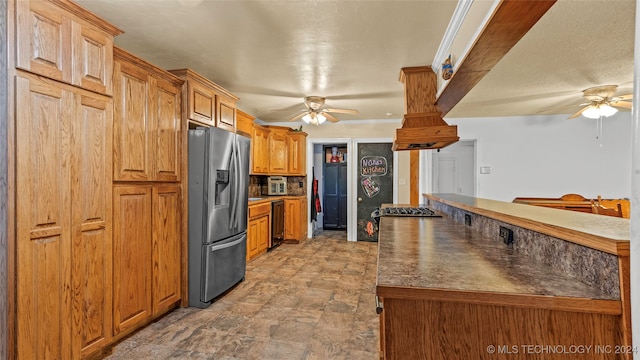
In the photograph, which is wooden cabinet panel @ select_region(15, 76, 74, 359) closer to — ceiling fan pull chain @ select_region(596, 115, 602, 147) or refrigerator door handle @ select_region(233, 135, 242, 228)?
refrigerator door handle @ select_region(233, 135, 242, 228)

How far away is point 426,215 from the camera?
2.59 metres

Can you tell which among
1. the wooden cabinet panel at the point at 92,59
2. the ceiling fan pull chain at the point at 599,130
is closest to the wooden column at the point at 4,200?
the wooden cabinet panel at the point at 92,59

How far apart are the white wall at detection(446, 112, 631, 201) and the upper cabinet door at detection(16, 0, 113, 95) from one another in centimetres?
498

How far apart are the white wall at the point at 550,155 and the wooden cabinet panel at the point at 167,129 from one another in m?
4.45

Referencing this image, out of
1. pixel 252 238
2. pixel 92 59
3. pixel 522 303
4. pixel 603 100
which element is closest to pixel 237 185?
pixel 252 238

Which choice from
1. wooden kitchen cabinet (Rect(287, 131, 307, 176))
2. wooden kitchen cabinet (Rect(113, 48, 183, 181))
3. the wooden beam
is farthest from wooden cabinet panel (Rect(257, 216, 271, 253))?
the wooden beam

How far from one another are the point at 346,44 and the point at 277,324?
2391 millimetres

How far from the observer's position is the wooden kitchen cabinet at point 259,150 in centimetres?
479

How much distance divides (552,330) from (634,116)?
641 millimetres

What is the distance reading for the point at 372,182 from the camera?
551 centimetres

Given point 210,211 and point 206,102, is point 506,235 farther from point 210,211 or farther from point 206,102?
point 206,102

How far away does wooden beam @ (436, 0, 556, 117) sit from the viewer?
3.69 ft

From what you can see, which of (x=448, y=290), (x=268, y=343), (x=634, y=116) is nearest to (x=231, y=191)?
(x=268, y=343)

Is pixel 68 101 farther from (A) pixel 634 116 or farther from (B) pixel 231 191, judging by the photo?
(A) pixel 634 116
